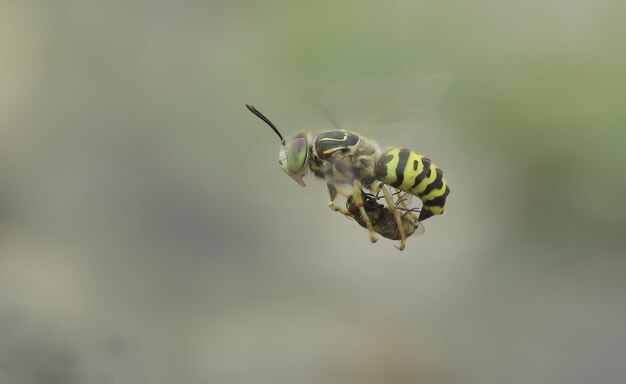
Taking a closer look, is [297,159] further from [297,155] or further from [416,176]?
[416,176]

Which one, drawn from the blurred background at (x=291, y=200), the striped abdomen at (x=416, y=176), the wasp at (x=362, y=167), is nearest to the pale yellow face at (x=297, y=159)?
the wasp at (x=362, y=167)

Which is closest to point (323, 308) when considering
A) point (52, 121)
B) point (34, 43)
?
point (52, 121)

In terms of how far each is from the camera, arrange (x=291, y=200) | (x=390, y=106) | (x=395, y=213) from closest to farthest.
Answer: (x=395, y=213) < (x=390, y=106) < (x=291, y=200)

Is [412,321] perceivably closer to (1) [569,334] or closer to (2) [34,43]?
(1) [569,334]

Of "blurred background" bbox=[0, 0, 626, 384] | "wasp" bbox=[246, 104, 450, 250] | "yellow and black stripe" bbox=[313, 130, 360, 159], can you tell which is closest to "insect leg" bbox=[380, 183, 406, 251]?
"wasp" bbox=[246, 104, 450, 250]

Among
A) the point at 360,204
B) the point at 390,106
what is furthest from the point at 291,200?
the point at 360,204

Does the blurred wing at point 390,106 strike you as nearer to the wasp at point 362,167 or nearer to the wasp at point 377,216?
the wasp at point 362,167
